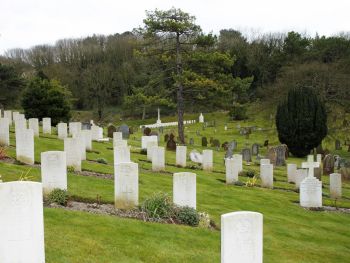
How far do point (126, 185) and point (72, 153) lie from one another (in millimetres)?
5394

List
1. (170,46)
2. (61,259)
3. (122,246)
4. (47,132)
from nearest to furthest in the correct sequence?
1. (61,259)
2. (122,246)
3. (47,132)
4. (170,46)

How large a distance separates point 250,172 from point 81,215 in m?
13.3

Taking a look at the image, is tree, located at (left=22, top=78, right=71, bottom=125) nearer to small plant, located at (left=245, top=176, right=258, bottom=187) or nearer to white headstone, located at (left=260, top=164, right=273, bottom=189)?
small plant, located at (left=245, top=176, right=258, bottom=187)

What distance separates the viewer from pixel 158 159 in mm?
20219

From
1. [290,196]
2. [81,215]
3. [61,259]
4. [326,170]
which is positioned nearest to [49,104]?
[326,170]

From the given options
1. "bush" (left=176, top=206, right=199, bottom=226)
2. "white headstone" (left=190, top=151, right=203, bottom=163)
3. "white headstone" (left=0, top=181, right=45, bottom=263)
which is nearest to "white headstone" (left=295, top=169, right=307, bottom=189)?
"white headstone" (left=190, top=151, right=203, bottom=163)

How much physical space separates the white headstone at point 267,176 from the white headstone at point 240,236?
12879 mm

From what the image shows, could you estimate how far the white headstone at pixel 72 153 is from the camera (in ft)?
52.3

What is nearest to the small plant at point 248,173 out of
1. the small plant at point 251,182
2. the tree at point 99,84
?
the small plant at point 251,182

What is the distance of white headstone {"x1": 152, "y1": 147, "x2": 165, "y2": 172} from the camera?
20125 mm

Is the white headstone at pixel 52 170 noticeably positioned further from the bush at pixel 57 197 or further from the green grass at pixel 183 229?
the green grass at pixel 183 229

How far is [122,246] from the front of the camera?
27.8 feet

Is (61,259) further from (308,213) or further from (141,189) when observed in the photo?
(308,213)

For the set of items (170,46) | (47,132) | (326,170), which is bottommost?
(326,170)
